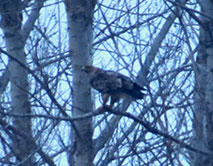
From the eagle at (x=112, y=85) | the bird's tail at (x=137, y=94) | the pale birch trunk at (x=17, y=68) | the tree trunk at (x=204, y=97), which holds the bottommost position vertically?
the tree trunk at (x=204, y=97)

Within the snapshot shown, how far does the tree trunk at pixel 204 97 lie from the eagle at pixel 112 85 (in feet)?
1.86

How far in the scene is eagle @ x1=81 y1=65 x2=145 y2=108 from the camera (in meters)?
5.60

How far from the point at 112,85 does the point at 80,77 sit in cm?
30

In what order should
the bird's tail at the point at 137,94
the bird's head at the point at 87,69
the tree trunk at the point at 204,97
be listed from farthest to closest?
1. the bird's head at the point at 87,69
2. the bird's tail at the point at 137,94
3. the tree trunk at the point at 204,97

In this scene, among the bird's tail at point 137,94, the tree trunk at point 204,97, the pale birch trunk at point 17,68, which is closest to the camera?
the tree trunk at point 204,97

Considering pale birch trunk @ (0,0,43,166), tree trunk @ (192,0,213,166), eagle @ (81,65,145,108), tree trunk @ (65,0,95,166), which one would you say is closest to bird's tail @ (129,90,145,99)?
eagle @ (81,65,145,108)

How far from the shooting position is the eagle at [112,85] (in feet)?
18.4

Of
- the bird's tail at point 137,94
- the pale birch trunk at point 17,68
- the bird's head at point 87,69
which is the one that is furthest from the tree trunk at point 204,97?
the pale birch trunk at point 17,68

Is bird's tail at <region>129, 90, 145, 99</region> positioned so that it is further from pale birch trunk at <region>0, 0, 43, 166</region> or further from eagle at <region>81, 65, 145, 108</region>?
pale birch trunk at <region>0, 0, 43, 166</region>

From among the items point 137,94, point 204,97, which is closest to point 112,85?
point 137,94

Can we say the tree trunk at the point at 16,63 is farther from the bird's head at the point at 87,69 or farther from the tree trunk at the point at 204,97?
the tree trunk at the point at 204,97

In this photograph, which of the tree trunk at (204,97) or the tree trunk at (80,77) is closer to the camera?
the tree trunk at (204,97)

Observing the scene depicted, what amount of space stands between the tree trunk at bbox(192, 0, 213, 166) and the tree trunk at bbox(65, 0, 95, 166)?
101 centimetres

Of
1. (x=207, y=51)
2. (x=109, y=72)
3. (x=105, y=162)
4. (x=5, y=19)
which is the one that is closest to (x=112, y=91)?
(x=109, y=72)
